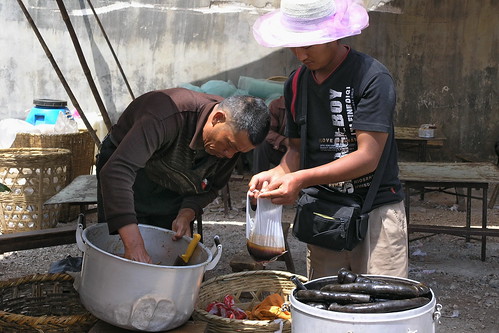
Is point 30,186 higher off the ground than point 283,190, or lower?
lower

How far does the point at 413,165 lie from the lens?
6781 mm

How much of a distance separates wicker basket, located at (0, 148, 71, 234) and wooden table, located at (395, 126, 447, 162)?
422 cm

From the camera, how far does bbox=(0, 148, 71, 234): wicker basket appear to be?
677 centimetres

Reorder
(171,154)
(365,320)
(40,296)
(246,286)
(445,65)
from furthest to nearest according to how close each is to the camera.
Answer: (445,65), (246,286), (40,296), (171,154), (365,320)

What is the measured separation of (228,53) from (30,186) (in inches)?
167

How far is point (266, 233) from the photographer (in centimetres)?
308

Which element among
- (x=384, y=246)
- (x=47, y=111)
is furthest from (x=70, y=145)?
(x=384, y=246)

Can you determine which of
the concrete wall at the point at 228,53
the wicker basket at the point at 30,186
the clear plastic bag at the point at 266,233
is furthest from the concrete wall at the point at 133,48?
the clear plastic bag at the point at 266,233

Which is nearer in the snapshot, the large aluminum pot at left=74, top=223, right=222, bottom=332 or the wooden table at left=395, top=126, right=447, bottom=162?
the large aluminum pot at left=74, top=223, right=222, bottom=332

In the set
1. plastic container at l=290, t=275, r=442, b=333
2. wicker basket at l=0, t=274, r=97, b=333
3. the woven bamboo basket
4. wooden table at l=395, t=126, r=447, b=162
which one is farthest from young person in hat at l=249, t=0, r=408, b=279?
wooden table at l=395, t=126, r=447, b=162

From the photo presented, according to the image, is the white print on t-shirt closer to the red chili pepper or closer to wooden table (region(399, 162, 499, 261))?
the red chili pepper

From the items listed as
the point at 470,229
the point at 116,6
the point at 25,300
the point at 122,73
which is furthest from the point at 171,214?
the point at 116,6

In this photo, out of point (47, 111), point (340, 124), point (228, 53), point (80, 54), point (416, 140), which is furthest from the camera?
point (228, 53)

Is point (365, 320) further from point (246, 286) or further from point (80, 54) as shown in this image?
point (80, 54)
